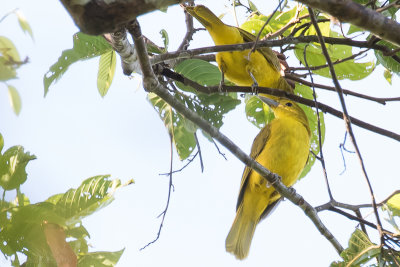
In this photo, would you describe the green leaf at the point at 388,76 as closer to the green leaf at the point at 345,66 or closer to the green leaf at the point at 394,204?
the green leaf at the point at 345,66

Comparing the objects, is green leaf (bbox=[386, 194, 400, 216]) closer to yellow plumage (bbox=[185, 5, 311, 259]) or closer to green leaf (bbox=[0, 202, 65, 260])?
yellow plumage (bbox=[185, 5, 311, 259])

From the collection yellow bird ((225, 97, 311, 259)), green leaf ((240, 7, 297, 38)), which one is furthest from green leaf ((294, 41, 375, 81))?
yellow bird ((225, 97, 311, 259))

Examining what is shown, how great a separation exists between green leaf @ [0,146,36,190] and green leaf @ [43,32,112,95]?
2.70 feet

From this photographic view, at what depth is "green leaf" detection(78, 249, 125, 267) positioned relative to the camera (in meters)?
2.26

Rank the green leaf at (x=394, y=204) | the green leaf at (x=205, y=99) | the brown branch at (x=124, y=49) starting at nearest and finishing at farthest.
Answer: the brown branch at (x=124, y=49) → the green leaf at (x=394, y=204) → the green leaf at (x=205, y=99)

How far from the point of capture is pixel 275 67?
4816mm

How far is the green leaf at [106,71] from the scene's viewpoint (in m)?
3.64

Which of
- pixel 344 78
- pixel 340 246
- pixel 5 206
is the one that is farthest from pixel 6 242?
pixel 344 78

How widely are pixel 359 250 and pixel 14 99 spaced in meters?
1.88

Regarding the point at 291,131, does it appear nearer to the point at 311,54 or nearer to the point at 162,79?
the point at 311,54

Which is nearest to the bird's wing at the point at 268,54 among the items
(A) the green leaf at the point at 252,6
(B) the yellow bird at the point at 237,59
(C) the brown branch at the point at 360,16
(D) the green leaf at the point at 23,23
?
(B) the yellow bird at the point at 237,59

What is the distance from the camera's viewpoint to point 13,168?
2.23m

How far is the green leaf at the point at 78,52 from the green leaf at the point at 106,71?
14.3 inches

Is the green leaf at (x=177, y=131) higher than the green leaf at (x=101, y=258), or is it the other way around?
the green leaf at (x=177, y=131)
